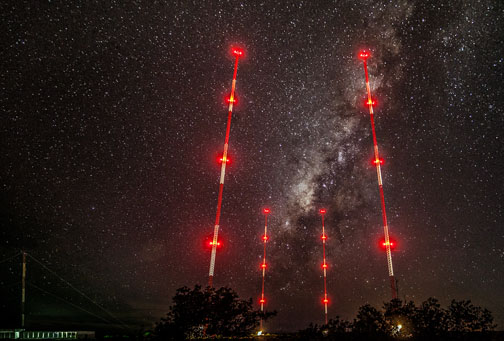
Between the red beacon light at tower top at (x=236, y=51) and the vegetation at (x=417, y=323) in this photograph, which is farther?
the red beacon light at tower top at (x=236, y=51)

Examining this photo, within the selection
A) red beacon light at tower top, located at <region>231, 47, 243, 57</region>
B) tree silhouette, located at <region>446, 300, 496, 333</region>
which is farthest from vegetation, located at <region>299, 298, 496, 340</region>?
red beacon light at tower top, located at <region>231, 47, 243, 57</region>

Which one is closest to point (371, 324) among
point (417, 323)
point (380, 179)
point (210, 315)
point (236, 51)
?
point (417, 323)

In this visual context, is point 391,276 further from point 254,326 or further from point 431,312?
point 254,326

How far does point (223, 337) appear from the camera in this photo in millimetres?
12789

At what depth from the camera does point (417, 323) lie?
42.1ft

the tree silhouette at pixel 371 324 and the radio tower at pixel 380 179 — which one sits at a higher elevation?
the radio tower at pixel 380 179

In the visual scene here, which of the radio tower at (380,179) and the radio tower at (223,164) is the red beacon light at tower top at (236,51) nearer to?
the radio tower at (223,164)

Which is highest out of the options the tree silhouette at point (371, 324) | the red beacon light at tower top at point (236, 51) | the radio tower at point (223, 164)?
the red beacon light at tower top at point (236, 51)

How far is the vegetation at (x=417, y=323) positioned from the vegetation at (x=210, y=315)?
2.25 m

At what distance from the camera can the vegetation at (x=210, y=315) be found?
12.4 metres

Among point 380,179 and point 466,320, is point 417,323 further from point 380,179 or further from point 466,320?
point 380,179

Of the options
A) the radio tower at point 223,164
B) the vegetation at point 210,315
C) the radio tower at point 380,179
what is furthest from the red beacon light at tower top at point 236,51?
the vegetation at point 210,315

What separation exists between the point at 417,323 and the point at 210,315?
719 centimetres

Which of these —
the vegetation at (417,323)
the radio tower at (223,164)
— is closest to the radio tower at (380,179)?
the vegetation at (417,323)
